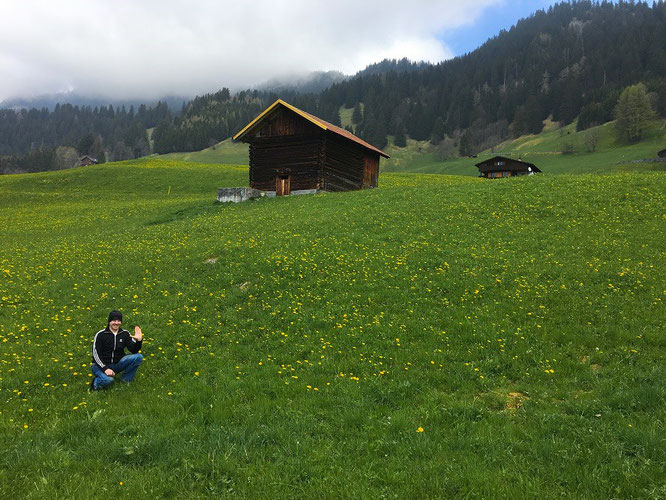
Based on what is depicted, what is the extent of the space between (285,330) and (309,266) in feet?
14.8

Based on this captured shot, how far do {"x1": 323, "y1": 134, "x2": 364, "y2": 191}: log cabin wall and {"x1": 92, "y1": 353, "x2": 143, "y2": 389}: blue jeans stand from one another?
30051 mm

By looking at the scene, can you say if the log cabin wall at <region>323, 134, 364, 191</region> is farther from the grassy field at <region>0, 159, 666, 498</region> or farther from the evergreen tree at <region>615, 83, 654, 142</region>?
the evergreen tree at <region>615, 83, 654, 142</region>

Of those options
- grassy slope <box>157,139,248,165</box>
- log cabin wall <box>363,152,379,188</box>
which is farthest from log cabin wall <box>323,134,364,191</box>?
grassy slope <box>157,139,248,165</box>

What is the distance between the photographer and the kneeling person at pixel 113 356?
8.27m

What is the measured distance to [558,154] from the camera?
126m

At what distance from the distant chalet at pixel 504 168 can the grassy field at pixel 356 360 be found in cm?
7962

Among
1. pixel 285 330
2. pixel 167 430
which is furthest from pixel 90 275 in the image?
pixel 167 430

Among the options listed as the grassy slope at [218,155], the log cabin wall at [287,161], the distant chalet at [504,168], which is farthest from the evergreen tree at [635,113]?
the grassy slope at [218,155]

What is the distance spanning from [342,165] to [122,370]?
33.7 meters

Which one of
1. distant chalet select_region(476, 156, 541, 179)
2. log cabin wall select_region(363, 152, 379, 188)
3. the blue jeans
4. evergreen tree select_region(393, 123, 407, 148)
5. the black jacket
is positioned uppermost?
evergreen tree select_region(393, 123, 407, 148)

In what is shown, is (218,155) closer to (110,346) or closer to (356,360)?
(110,346)

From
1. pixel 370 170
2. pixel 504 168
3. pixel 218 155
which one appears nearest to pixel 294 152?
pixel 370 170

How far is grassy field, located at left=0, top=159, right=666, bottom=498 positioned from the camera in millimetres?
5426

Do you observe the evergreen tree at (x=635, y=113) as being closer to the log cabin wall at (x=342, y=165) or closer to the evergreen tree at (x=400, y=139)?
the evergreen tree at (x=400, y=139)
